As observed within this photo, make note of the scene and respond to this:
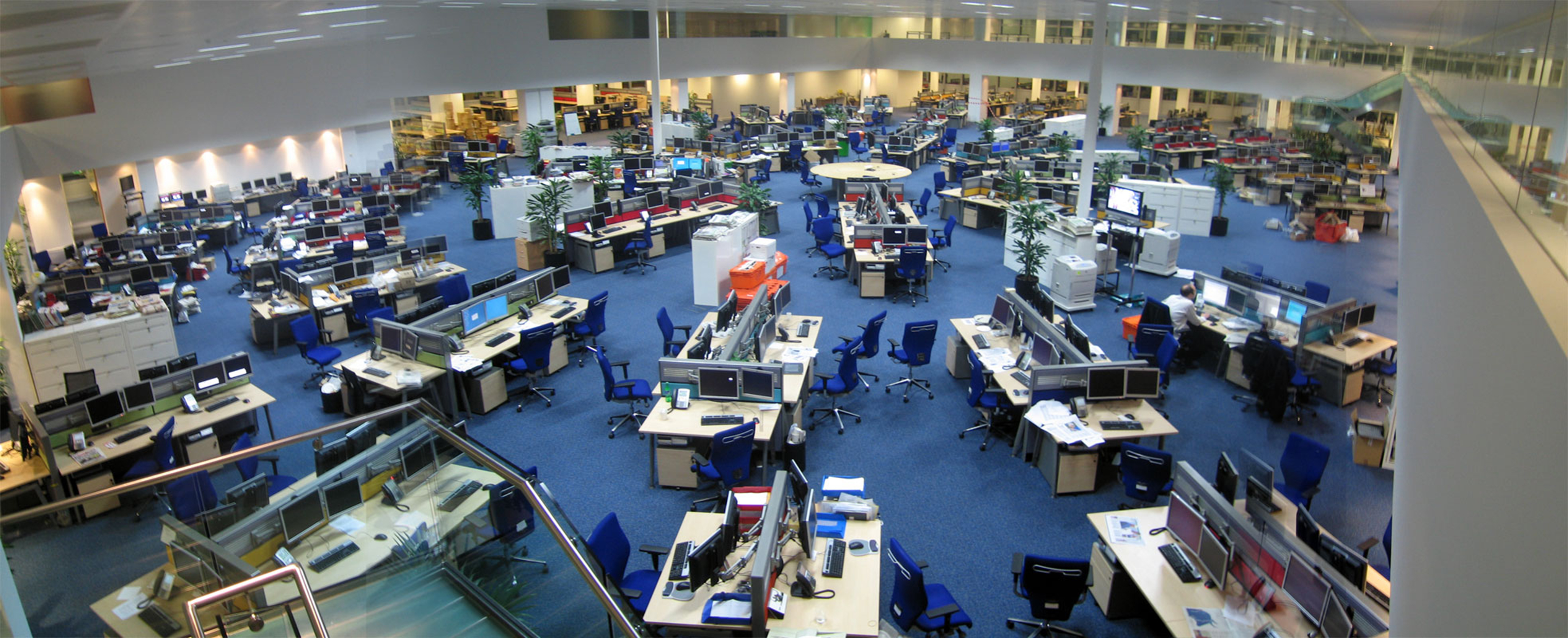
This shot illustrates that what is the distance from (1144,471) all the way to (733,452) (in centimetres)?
354

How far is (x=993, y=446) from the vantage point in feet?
29.2

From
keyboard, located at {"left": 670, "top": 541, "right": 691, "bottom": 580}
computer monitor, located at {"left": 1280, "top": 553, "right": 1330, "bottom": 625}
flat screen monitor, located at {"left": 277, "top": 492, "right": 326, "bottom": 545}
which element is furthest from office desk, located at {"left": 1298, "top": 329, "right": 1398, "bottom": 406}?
flat screen monitor, located at {"left": 277, "top": 492, "right": 326, "bottom": 545}

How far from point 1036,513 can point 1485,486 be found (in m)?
6.32

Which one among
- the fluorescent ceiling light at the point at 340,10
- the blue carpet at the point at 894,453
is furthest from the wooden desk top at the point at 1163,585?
the fluorescent ceiling light at the point at 340,10

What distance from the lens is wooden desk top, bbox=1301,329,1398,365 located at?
9516 mm

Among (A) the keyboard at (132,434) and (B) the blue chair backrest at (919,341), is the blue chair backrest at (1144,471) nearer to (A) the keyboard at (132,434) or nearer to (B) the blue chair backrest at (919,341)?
(B) the blue chair backrest at (919,341)

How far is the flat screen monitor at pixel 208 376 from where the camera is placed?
30.0 ft

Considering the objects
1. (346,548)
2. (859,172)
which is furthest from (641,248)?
(346,548)

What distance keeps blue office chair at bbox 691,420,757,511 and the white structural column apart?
7890 millimetres

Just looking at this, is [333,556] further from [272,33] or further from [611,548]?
[272,33]

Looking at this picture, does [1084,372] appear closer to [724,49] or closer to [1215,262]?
[1215,262]

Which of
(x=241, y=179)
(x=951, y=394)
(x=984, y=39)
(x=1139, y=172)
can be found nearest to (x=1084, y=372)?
(x=951, y=394)

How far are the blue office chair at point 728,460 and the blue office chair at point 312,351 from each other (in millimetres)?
5848

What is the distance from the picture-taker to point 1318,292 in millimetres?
10711
